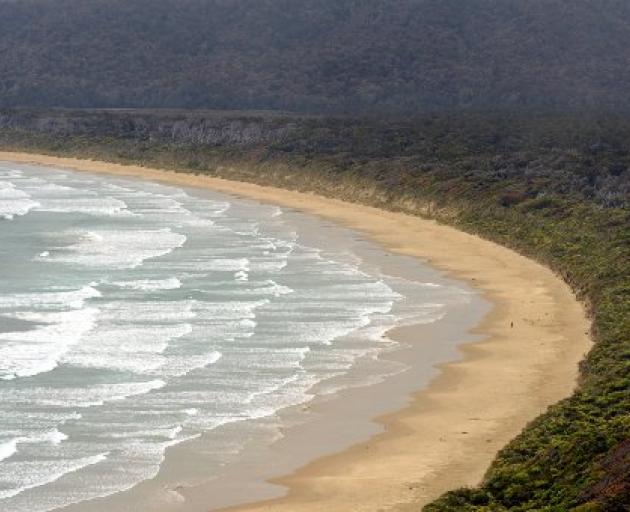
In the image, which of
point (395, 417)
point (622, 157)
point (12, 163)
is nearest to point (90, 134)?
point (12, 163)

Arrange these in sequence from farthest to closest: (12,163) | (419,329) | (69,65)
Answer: (69,65)
(12,163)
(419,329)

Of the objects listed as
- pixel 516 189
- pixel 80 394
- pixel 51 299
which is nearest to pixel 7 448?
pixel 80 394

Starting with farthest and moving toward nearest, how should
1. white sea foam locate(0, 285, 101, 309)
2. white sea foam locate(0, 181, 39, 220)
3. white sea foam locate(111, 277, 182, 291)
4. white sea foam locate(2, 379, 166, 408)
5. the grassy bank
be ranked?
white sea foam locate(0, 181, 39, 220) → white sea foam locate(111, 277, 182, 291) → white sea foam locate(0, 285, 101, 309) → white sea foam locate(2, 379, 166, 408) → the grassy bank

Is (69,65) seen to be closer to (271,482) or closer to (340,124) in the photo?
(340,124)

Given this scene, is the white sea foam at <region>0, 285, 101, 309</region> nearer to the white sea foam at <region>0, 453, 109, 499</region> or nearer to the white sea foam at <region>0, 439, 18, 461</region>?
the white sea foam at <region>0, 439, 18, 461</region>

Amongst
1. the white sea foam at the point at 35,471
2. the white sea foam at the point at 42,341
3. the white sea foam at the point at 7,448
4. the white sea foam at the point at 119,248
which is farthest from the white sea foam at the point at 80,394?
the white sea foam at the point at 119,248

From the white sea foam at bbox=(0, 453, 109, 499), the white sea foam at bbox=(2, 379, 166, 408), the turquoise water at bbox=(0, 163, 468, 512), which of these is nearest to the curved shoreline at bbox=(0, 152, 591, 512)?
the turquoise water at bbox=(0, 163, 468, 512)

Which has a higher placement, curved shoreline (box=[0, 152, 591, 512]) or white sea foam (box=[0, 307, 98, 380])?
curved shoreline (box=[0, 152, 591, 512])
